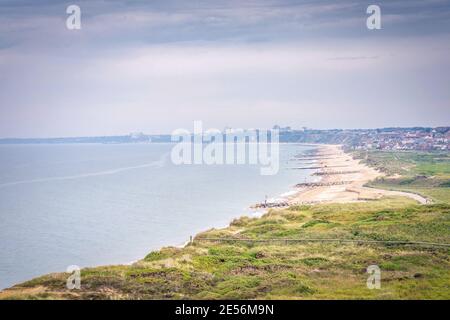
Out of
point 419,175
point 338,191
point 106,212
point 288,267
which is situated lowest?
point 106,212

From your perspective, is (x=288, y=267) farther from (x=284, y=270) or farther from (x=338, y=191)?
(x=338, y=191)

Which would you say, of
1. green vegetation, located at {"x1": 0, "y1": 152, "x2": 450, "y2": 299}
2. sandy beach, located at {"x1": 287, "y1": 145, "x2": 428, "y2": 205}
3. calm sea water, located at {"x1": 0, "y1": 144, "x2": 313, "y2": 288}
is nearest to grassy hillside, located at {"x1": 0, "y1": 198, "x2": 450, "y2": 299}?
green vegetation, located at {"x1": 0, "y1": 152, "x2": 450, "y2": 299}

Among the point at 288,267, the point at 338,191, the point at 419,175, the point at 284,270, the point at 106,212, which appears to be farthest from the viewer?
the point at 419,175

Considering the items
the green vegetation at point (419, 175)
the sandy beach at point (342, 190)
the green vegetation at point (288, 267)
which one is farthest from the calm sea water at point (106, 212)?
the green vegetation at point (419, 175)

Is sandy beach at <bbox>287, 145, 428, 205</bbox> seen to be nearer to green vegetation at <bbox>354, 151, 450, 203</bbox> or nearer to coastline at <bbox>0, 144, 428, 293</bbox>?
coastline at <bbox>0, 144, 428, 293</bbox>

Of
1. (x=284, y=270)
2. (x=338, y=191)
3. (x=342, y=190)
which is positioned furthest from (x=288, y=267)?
(x=342, y=190)

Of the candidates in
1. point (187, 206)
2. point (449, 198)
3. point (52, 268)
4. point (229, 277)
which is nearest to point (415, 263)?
point (229, 277)
